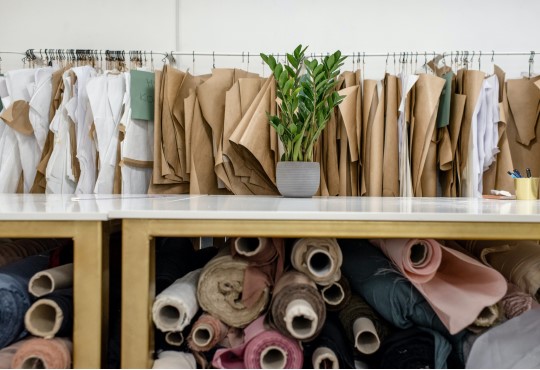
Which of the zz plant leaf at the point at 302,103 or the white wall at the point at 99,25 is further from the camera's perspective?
the white wall at the point at 99,25

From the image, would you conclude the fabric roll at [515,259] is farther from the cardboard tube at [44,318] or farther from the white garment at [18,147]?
the white garment at [18,147]

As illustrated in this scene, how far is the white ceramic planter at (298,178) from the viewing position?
1.26 meters

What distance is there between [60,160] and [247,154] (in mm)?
830

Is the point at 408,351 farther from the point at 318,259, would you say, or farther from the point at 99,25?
the point at 99,25

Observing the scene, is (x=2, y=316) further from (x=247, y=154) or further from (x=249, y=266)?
(x=247, y=154)

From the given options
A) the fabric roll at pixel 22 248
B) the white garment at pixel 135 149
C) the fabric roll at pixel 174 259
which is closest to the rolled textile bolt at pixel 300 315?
the fabric roll at pixel 174 259

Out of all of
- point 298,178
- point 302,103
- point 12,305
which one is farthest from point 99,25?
point 12,305

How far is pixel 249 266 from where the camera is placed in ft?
2.54

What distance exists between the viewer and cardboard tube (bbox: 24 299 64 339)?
658 millimetres

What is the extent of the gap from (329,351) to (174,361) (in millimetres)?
251

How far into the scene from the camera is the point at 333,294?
775mm

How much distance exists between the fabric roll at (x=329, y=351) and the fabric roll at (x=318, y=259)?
89mm

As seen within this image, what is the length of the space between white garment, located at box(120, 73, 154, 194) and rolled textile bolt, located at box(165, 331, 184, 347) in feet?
3.94

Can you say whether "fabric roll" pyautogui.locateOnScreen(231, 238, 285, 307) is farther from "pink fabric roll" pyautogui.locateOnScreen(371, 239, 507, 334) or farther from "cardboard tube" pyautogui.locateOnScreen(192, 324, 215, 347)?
"pink fabric roll" pyautogui.locateOnScreen(371, 239, 507, 334)
